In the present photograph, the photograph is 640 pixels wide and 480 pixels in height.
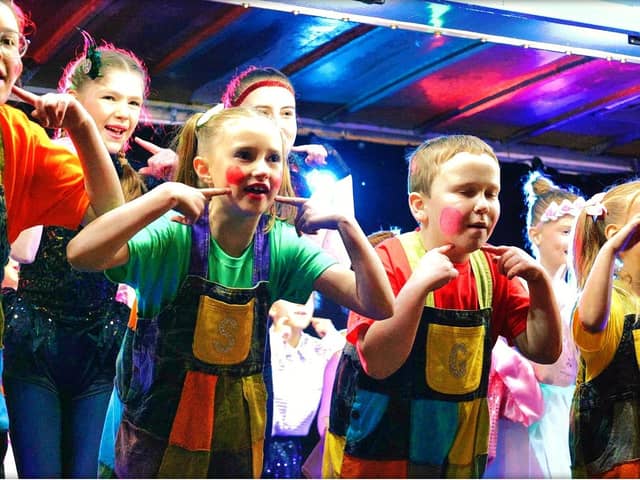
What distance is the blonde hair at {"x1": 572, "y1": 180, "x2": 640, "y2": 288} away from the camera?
2.66 meters

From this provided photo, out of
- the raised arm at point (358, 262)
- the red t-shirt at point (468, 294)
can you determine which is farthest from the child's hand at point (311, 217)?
the red t-shirt at point (468, 294)

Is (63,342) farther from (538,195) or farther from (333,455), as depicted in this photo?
(538,195)

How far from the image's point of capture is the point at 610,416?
2.46 metres

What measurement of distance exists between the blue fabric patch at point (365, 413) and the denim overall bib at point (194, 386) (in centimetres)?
28

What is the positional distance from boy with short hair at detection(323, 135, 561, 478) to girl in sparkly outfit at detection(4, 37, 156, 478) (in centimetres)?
58

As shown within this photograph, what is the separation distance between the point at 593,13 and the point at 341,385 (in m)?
1.52

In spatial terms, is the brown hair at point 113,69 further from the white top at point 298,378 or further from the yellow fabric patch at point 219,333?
the white top at point 298,378

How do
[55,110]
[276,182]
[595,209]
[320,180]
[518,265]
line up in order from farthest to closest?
[320,180], [595,209], [518,265], [276,182], [55,110]

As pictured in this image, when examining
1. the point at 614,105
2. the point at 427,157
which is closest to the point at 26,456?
the point at 427,157

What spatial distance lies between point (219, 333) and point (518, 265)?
0.72 metres

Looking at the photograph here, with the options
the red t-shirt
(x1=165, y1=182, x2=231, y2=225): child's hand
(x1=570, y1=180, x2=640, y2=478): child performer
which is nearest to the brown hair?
(x1=165, y1=182, x2=231, y2=225): child's hand

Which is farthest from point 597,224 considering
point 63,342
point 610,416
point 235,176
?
point 63,342

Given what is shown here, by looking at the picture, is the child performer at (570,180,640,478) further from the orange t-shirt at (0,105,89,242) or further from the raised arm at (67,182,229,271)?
the orange t-shirt at (0,105,89,242)

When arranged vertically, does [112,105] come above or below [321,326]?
above
